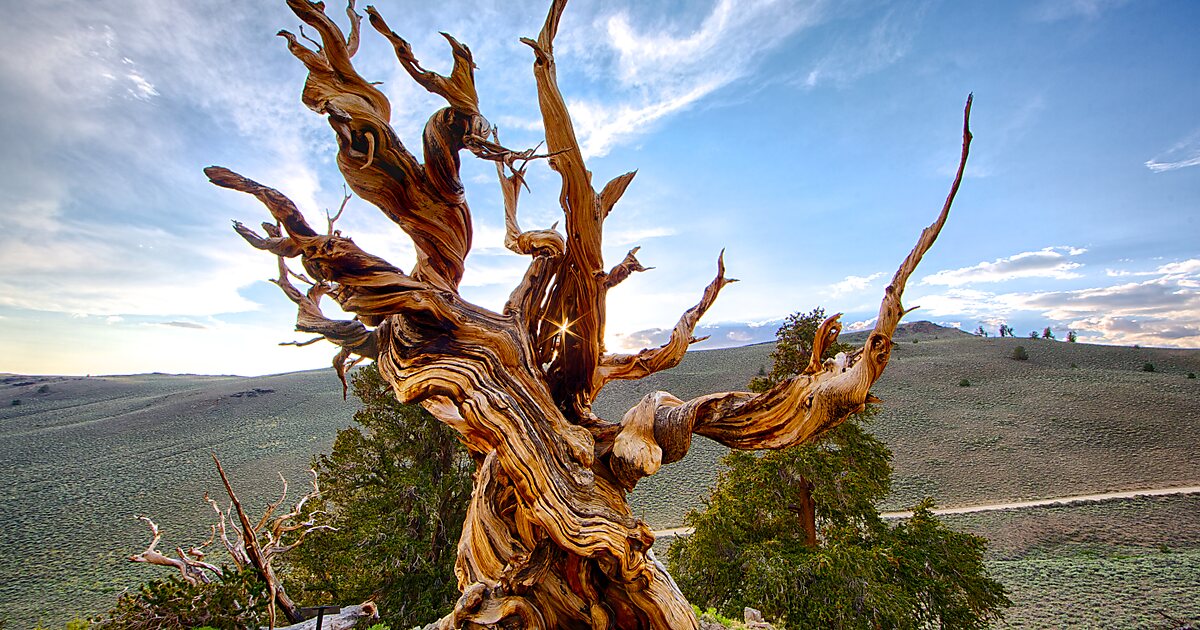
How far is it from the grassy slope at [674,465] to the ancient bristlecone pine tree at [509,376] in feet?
46.9

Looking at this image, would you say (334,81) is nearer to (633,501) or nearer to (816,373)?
(816,373)

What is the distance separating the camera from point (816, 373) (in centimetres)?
331

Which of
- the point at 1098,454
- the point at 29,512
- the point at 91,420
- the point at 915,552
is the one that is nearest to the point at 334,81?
the point at 915,552

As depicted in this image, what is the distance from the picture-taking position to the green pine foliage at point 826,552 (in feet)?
22.3

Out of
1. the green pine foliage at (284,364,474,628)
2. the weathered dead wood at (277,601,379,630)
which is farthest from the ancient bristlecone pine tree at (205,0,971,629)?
the green pine foliage at (284,364,474,628)

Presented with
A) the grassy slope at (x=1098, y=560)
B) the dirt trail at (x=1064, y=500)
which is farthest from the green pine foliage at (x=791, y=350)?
the dirt trail at (x=1064, y=500)

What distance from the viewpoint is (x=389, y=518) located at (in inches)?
305

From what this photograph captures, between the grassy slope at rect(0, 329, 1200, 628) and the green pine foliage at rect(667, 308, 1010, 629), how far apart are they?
7413mm

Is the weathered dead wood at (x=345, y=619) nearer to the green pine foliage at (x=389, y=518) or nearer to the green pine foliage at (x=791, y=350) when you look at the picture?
the green pine foliage at (x=389, y=518)

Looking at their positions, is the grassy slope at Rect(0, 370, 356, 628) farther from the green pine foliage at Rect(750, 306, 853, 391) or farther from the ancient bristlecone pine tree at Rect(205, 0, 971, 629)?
the green pine foliage at Rect(750, 306, 853, 391)

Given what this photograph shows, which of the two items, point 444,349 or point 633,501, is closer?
point 444,349

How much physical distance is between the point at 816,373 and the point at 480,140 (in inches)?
115

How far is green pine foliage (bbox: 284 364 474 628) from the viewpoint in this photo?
23.9 ft

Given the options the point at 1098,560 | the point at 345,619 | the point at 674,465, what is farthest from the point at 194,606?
the point at 674,465
